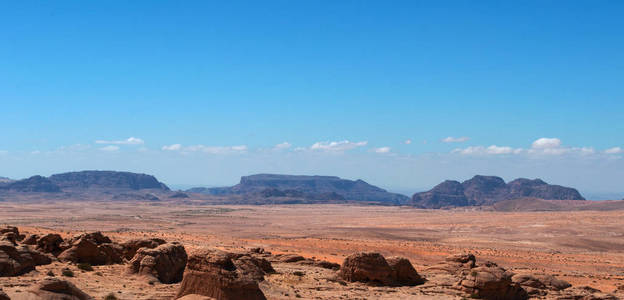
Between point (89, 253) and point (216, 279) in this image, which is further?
point (89, 253)

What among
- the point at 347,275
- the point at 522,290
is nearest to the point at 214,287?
the point at 347,275

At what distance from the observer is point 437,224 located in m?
100

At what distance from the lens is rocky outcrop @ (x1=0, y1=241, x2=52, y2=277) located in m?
22.5

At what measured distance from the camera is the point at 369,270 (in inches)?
1129

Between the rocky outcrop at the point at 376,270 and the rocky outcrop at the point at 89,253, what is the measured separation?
37.5ft

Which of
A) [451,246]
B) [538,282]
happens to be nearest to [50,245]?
[538,282]

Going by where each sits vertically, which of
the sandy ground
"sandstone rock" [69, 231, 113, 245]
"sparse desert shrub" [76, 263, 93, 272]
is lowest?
the sandy ground

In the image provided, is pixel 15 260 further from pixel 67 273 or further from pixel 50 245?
pixel 50 245

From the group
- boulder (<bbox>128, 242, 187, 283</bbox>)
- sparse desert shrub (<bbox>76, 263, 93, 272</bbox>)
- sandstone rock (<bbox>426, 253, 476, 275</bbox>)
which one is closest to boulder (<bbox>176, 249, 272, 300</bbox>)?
boulder (<bbox>128, 242, 187, 283</bbox>)

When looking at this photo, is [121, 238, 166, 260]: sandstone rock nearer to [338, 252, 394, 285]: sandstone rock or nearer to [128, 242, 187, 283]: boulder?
[128, 242, 187, 283]: boulder

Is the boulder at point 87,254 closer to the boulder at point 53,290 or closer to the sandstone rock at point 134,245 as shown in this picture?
the sandstone rock at point 134,245

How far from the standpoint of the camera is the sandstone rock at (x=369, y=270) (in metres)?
28.7

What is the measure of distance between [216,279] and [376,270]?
1111 cm

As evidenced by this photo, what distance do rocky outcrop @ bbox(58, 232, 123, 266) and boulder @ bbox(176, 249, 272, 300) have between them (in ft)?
31.8
